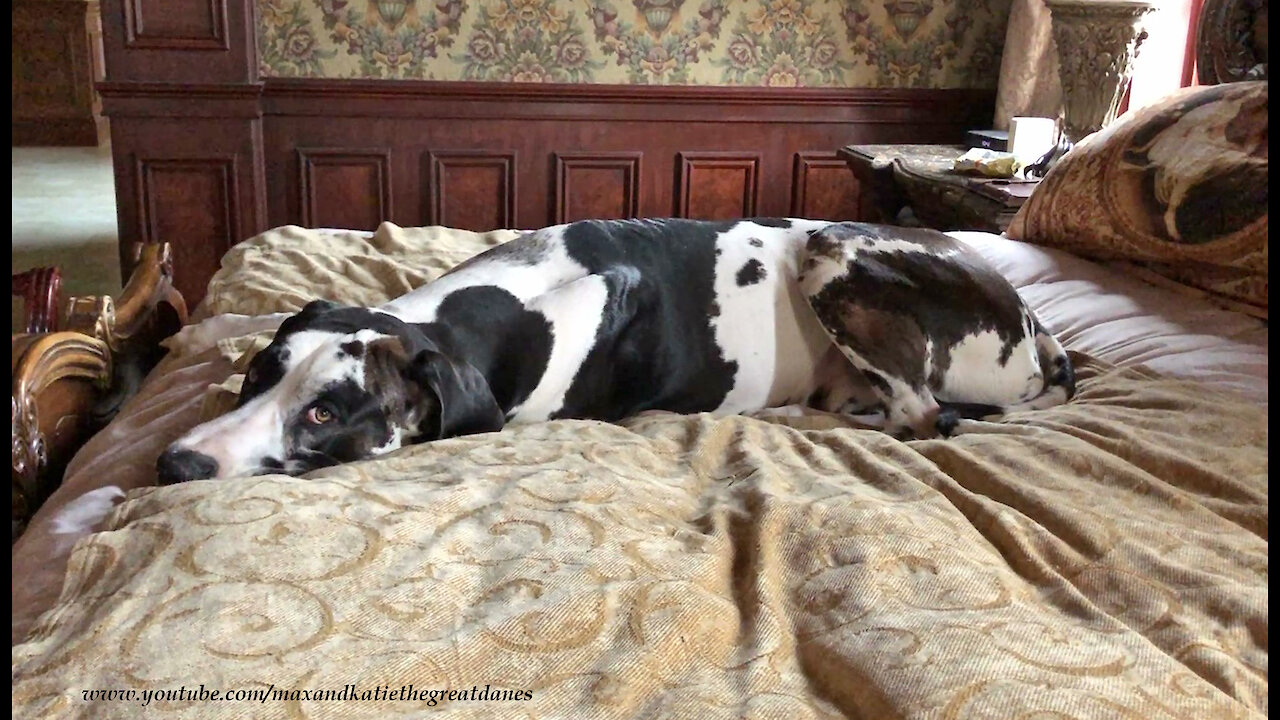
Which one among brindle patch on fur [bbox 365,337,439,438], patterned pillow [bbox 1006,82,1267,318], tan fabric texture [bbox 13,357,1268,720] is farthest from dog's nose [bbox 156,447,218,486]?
patterned pillow [bbox 1006,82,1267,318]

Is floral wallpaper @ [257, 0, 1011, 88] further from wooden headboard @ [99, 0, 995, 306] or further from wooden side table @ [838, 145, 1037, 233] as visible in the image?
wooden side table @ [838, 145, 1037, 233]

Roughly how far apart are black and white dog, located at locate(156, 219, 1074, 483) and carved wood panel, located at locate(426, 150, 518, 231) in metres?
2.19

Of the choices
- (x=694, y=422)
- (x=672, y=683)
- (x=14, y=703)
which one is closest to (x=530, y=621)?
(x=672, y=683)

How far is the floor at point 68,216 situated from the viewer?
16.1 feet

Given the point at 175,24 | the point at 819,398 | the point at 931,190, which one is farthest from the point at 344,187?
the point at 819,398

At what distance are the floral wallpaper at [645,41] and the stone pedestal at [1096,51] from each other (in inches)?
48.8

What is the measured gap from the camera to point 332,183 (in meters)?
4.07

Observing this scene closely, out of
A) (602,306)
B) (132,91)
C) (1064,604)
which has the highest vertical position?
(132,91)

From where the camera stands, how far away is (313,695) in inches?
34.9

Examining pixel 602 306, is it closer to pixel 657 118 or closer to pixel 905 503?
pixel 905 503

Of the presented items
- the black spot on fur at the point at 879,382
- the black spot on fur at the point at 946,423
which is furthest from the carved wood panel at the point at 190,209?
the black spot on fur at the point at 946,423

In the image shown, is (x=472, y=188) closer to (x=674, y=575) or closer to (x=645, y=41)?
(x=645, y=41)

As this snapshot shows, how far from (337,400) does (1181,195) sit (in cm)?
156

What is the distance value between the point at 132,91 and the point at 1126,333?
3153mm
